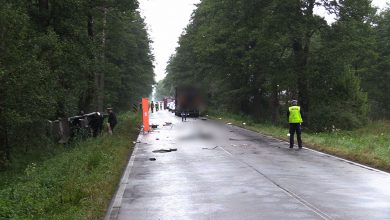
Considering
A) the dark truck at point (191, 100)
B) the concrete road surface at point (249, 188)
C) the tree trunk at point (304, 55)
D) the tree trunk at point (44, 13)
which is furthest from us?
the dark truck at point (191, 100)

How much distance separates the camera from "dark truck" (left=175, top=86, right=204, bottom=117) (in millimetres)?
54000

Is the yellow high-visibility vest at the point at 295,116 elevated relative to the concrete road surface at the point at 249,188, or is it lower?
elevated

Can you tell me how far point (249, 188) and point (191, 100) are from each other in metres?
43.7

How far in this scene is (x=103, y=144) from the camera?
1852cm

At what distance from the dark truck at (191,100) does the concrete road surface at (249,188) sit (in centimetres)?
3622

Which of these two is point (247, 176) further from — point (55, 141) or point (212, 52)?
point (212, 52)

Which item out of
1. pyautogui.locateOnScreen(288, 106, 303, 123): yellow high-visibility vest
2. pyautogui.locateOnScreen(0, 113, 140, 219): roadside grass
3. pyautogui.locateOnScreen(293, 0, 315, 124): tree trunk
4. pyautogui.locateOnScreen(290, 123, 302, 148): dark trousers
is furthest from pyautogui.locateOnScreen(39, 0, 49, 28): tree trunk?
pyautogui.locateOnScreen(293, 0, 315, 124): tree trunk

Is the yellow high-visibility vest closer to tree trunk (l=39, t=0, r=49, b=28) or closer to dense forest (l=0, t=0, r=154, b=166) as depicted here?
dense forest (l=0, t=0, r=154, b=166)

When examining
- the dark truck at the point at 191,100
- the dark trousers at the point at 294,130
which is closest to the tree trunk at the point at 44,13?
the dark trousers at the point at 294,130

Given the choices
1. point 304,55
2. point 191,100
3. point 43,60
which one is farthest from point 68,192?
point 191,100

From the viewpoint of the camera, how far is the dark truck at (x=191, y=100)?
5400 centimetres

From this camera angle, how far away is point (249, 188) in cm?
1047

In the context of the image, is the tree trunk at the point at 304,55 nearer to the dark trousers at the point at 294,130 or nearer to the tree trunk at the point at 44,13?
the dark trousers at the point at 294,130

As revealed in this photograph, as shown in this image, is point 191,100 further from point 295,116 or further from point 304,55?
point 295,116
